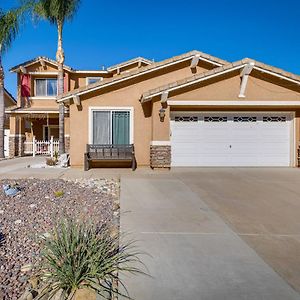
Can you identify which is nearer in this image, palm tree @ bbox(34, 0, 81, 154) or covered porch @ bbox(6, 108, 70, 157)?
palm tree @ bbox(34, 0, 81, 154)

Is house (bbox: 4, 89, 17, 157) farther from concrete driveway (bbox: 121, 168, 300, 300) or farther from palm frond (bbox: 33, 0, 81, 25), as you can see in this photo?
concrete driveway (bbox: 121, 168, 300, 300)

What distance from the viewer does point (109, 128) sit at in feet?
45.0

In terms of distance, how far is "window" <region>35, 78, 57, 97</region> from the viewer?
23.7m

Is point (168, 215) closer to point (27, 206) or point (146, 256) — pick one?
point (146, 256)

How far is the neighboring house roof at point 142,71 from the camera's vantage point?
13367 mm

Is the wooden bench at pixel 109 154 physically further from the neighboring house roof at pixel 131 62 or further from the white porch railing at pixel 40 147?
the neighboring house roof at pixel 131 62

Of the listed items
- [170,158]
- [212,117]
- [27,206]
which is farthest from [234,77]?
[27,206]

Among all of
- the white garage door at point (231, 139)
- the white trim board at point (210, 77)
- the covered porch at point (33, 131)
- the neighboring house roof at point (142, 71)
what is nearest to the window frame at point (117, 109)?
the neighboring house roof at point (142, 71)

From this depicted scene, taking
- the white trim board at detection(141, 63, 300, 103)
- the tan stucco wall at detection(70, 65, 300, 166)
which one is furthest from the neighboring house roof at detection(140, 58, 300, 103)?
the tan stucco wall at detection(70, 65, 300, 166)

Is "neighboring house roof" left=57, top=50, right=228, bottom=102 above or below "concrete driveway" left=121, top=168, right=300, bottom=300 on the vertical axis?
above

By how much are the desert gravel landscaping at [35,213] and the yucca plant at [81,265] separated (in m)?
0.38

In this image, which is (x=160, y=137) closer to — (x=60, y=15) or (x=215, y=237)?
(x=215, y=237)

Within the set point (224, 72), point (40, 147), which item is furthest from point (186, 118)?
point (40, 147)

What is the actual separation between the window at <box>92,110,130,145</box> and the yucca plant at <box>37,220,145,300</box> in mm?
9826
